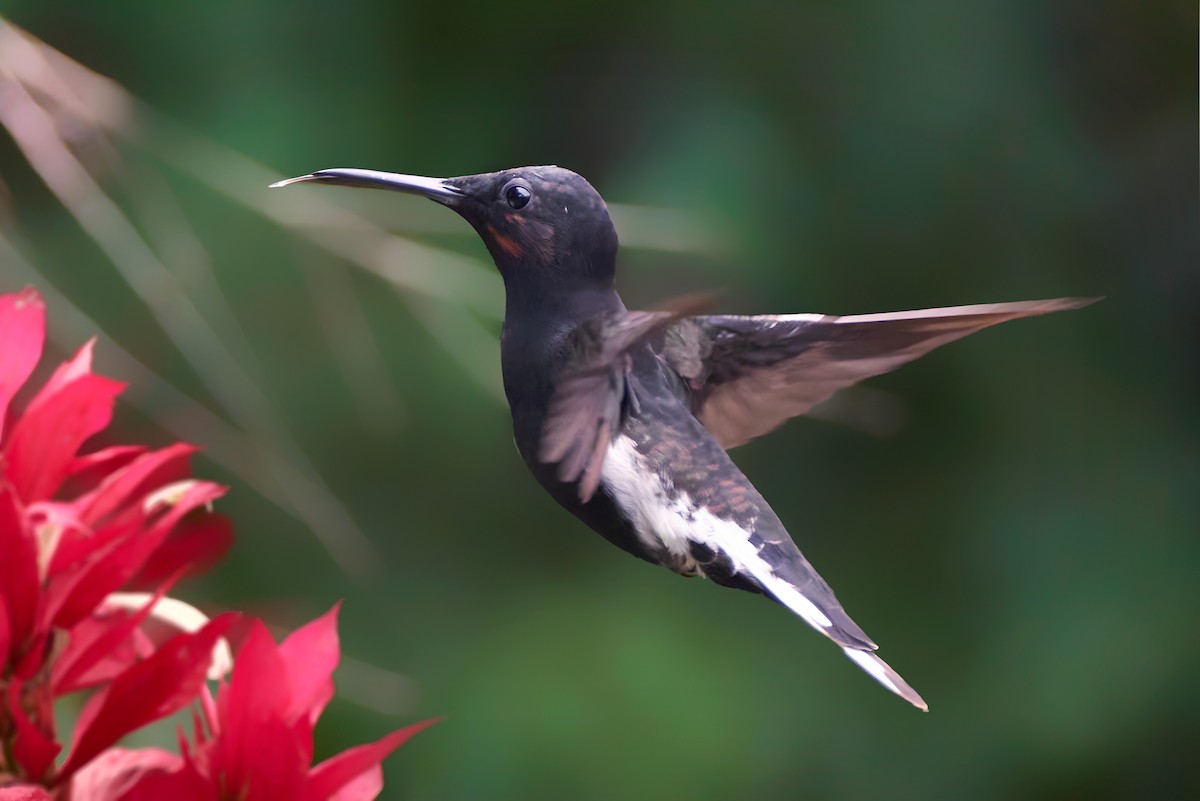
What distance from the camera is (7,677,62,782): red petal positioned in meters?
0.37

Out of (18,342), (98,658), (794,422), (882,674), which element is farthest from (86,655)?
(794,422)

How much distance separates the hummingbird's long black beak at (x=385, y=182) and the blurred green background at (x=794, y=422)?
0.87 meters

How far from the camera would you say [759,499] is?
0.48 meters

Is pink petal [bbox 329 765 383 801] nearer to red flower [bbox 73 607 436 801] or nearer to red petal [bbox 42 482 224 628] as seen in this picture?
red flower [bbox 73 607 436 801]

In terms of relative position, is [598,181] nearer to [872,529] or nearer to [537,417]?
[872,529]

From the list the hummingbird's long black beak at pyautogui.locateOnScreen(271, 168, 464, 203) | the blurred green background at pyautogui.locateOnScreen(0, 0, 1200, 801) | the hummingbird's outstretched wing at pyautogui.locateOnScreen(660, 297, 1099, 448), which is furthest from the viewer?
the blurred green background at pyautogui.locateOnScreen(0, 0, 1200, 801)

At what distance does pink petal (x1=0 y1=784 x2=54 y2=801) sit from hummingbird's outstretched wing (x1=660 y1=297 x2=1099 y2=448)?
28 cm

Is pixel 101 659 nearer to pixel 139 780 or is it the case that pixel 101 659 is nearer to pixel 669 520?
pixel 139 780

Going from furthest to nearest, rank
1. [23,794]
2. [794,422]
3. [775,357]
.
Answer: [794,422]
[775,357]
[23,794]

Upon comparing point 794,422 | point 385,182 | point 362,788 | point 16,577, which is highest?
point 385,182

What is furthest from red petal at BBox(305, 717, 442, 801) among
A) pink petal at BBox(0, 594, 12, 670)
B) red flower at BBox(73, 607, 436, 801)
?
pink petal at BBox(0, 594, 12, 670)

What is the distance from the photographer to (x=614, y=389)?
1.33ft

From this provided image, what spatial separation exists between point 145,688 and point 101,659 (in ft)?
0.06

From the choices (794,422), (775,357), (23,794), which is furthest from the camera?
(794,422)
